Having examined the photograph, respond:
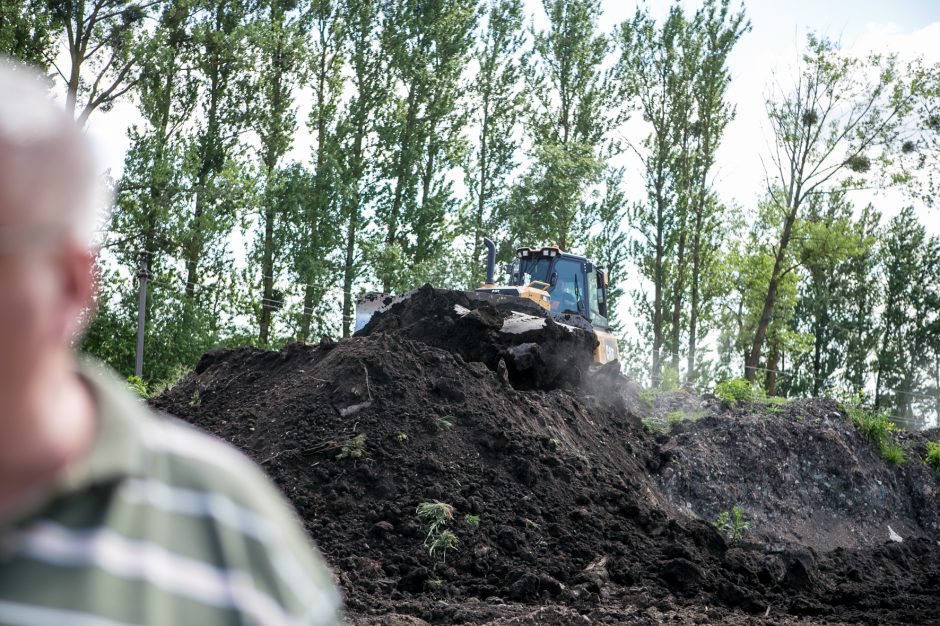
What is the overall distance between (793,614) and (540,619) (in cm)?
261

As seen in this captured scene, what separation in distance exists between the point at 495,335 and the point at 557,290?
514 cm

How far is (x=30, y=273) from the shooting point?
0.85 meters

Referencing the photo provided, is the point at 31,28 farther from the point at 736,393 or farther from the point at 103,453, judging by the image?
the point at 103,453

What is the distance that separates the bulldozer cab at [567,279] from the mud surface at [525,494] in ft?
12.0

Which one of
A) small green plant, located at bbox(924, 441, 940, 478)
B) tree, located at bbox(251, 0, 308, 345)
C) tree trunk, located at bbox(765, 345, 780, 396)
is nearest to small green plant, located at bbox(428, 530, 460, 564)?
small green plant, located at bbox(924, 441, 940, 478)

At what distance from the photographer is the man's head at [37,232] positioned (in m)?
0.84

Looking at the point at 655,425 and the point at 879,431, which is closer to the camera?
the point at 655,425

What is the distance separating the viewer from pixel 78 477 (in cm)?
87

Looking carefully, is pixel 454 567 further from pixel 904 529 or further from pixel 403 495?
Answer: pixel 904 529

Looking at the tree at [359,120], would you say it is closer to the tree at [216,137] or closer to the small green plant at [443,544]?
the tree at [216,137]

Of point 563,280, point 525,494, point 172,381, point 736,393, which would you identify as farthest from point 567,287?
point 525,494

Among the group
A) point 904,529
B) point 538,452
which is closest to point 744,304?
point 904,529

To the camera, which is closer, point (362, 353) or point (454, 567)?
point (454, 567)

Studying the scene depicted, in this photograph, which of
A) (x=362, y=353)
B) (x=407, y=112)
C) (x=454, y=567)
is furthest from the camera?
(x=407, y=112)
